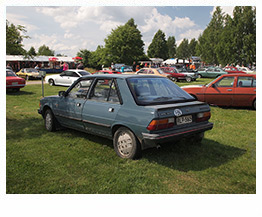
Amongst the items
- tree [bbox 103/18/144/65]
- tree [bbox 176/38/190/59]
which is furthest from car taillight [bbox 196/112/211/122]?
tree [bbox 176/38/190/59]

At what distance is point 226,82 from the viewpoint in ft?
33.6

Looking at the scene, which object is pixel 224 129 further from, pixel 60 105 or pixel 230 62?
pixel 230 62

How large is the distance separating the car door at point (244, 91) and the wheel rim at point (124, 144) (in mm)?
6777

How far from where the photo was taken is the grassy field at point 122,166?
3.72m

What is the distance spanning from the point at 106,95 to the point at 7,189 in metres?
2.41

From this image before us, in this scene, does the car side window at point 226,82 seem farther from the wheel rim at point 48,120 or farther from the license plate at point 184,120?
the wheel rim at point 48,120

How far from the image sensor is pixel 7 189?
3662 millimetres

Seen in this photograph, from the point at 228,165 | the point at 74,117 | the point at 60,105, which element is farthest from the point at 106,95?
the point at 228,165

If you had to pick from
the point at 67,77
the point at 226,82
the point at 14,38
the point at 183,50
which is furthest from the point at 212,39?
the point at 14,38

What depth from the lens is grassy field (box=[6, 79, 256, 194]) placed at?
372cm

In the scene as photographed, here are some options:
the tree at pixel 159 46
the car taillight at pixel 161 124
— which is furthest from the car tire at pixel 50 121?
the tree at pixel 159 46

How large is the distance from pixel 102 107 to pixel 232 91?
22.2 ft

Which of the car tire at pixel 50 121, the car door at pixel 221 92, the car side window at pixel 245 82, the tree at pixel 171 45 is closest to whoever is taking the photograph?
the car tire at pixel 50 121

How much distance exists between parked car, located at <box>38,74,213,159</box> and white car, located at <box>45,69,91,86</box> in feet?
46.8
